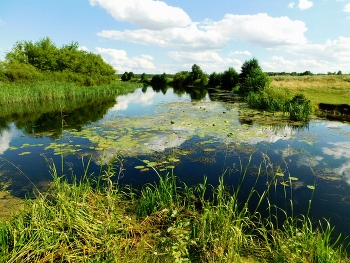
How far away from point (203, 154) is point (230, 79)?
4290cm

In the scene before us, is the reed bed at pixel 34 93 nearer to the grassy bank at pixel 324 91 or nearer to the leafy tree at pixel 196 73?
the grassy bank at pixel 324 91

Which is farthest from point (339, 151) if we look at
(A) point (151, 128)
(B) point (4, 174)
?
(B) point (4, 174)

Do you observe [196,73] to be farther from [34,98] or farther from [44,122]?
[44,122]

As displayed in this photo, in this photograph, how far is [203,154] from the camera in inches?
309

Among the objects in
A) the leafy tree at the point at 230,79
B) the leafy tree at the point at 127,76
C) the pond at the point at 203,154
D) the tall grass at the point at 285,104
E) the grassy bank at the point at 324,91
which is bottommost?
the pond at the point at 203,154

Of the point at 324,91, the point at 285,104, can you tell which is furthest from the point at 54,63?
the point at 324,91

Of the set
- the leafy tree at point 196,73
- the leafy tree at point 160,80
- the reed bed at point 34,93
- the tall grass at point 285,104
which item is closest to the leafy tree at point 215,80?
the leafy tree at point 196,73

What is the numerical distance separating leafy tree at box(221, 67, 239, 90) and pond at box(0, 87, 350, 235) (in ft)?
111

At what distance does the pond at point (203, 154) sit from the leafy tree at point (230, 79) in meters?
34.0

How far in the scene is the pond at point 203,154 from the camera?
216 inches

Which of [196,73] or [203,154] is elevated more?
[196,73]

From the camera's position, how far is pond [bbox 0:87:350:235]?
550cm

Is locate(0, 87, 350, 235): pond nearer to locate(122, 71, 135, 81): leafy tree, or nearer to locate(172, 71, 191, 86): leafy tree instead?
locate(172, 71, 191, 86): leafy tree

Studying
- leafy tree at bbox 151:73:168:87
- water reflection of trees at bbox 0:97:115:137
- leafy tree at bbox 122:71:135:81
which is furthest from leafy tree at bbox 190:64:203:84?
water reflection of trees at bbox 0:97:115:137
